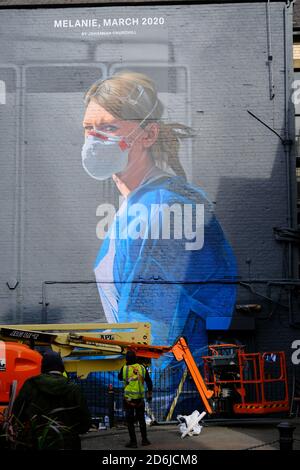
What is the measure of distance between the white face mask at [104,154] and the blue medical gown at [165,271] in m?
0.81

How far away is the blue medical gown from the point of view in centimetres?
1714

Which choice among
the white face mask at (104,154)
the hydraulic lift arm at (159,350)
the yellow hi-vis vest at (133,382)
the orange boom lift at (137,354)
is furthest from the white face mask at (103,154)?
the yellow hi-vis vest at (133,382)

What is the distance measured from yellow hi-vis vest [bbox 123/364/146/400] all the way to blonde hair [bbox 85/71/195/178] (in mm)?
6701

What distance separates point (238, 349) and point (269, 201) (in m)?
4.03

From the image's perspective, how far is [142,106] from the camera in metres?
17.8

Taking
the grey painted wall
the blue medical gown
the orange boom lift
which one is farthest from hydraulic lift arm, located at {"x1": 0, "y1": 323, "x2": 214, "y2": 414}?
the grey painted wall

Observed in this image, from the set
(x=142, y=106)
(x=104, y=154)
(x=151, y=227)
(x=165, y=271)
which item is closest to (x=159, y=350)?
(x=165, y=271)

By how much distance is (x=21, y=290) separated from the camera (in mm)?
17406

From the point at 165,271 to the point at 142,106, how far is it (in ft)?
13.2

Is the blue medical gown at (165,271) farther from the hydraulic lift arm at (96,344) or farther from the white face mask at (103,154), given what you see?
the hydraulic lift arm at (96,344)

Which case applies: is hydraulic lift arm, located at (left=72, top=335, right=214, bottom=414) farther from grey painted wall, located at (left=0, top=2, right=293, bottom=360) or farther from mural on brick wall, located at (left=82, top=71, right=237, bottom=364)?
grey painted wall, located at (left=0, top=2, right=293, bottom=360)

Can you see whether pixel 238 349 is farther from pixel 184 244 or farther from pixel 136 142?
pixel 136 142

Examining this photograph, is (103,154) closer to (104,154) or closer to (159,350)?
(104,154)
